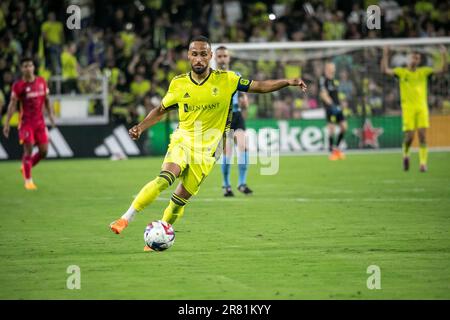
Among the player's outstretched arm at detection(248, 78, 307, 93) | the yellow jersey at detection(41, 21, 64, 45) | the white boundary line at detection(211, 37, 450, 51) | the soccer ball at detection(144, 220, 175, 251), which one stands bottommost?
the soccer ball at detection(144, 220, 175, 251)

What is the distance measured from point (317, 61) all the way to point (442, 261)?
19.3 metres

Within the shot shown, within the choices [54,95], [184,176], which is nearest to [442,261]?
[184,176]

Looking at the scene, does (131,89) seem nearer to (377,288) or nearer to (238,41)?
(238,41)

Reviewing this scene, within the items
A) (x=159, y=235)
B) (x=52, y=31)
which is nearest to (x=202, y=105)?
(x=159, y=235)

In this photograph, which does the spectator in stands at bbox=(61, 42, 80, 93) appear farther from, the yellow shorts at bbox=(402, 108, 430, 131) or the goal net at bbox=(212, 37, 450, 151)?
the yellow shorts at bbox=(402, 108, 430, 131)

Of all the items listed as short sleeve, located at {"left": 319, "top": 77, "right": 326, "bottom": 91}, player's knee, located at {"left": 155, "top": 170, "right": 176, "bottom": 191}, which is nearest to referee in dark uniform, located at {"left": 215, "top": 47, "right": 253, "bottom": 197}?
player's knee, located at {"left": 155, "top": 170, "right": 176, "bottom": 191}

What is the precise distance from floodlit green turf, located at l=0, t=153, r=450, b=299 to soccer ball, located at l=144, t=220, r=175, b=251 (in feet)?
0.51

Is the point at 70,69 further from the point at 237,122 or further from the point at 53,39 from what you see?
the point at 237,122

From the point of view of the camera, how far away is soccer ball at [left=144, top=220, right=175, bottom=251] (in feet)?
32.9

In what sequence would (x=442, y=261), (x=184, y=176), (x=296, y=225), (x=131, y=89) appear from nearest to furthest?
(x=442, y=261) → (x=184, y=176) → (x=296, y=225) → (x=131, y=89)

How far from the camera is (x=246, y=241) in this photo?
1102cm

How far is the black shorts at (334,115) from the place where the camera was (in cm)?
2519

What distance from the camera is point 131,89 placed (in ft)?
91.6

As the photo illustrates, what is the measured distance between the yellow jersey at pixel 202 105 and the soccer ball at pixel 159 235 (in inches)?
38.3
